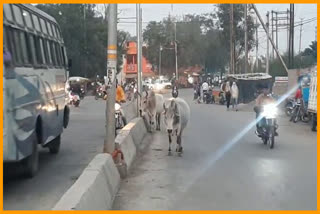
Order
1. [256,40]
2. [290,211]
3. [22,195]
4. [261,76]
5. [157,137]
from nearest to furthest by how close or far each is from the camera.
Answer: [290,211], [22,195], [157,137], [261,76], [256,40]

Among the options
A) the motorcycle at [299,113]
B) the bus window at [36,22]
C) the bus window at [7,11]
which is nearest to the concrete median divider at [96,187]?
the bus window at [7,11]

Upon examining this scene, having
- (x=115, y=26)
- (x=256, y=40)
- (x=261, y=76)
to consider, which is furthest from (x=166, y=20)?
(x=115, y=26)

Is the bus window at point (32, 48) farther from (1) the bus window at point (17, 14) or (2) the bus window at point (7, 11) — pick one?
(2) the bus window at point (7, 11)

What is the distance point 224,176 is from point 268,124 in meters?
4.93

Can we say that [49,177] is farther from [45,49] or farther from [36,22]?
[36,22]

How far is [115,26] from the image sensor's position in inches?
442

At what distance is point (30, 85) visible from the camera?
9508 millimetres

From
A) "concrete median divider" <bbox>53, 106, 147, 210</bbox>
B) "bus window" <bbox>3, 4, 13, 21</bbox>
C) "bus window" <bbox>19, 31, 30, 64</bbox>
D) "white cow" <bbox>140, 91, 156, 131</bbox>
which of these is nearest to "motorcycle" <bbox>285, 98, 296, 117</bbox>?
"white cow" <bbox>140, 91, 156, 131</bbox>

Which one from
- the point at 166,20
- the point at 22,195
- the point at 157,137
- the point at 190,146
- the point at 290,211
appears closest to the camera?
the point at 290,211

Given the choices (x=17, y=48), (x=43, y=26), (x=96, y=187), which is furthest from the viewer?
(x=43, y=26)

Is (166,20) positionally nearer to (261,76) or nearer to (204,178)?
(261,76)

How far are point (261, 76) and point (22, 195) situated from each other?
111ft

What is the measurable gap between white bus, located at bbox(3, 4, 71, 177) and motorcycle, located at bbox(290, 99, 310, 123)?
1224 cm

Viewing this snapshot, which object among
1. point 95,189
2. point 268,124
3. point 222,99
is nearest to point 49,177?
point 95,189
